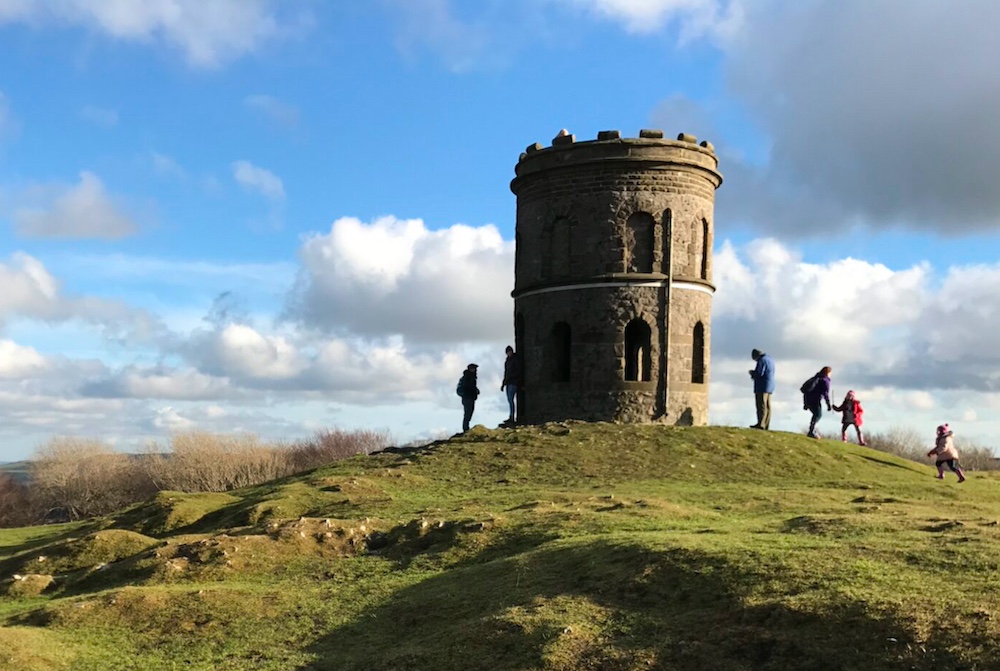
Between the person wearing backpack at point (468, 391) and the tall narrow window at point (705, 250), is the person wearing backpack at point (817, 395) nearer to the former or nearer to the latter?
the tall narrow window at point (705, 250)

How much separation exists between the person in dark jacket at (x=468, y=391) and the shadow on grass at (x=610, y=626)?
15402mm

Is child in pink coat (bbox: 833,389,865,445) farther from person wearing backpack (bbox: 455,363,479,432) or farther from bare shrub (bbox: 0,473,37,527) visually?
bare shrub (bbox: 0,473,37,527)

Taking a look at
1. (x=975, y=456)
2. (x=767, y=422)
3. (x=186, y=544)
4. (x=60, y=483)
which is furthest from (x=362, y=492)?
(x=975, y=456)

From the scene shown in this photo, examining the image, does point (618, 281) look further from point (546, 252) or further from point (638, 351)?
point (638, 351)

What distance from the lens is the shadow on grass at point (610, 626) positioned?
7844mm

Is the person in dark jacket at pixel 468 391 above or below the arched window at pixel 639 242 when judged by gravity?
below

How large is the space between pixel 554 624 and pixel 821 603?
2.37 metres

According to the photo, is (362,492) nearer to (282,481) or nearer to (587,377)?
(282,481)

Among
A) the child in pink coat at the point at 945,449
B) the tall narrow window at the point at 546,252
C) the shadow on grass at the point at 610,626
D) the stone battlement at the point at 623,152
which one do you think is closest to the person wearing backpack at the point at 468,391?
the tall narrow window at the point at 546,252

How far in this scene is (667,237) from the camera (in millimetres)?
25859

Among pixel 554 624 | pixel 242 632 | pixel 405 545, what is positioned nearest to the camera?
pixel 554 624

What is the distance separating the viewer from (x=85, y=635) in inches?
419

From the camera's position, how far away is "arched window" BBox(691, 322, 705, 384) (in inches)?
1053

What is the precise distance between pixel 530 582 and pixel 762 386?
15.5 metres
